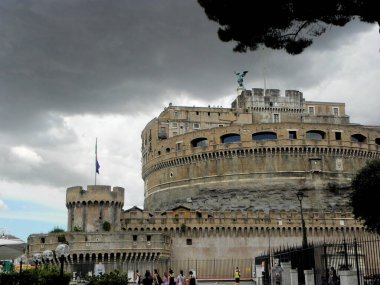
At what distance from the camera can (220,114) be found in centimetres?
7000

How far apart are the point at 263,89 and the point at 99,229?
117ft

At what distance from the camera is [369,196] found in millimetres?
34188

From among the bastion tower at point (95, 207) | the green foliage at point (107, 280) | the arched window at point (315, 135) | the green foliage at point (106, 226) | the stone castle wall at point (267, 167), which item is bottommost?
the green foliage at point (107, 280)

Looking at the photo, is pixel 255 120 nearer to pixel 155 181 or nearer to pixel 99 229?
pixel 155 181

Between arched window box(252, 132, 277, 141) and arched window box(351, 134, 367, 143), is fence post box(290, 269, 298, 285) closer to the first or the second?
arched window box(252, 132, 277, 141)

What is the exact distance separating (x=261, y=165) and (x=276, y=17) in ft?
141

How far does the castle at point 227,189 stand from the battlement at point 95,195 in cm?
9

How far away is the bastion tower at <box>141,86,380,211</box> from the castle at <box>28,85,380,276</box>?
116 mm

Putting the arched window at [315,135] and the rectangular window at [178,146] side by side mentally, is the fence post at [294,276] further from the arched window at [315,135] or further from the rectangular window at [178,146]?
the rectangular window at [178,146]

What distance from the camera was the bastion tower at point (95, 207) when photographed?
45.2 meters

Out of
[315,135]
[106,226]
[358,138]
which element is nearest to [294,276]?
[106,226]

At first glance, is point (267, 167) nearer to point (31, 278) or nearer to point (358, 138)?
point (358, 138)

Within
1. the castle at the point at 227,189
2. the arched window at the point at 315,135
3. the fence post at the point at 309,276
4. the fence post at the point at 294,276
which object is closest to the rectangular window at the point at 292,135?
the castle at the point at 227,189

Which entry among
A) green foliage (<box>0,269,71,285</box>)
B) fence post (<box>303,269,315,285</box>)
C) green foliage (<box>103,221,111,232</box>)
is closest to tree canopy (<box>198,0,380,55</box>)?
fence post (<box>303,269,315,285</box>)
